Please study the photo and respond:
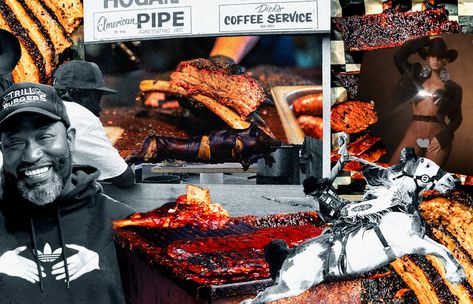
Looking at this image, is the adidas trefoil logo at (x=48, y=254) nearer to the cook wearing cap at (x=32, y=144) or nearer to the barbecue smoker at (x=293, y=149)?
the cook wearing cap at (x=32, y=144)

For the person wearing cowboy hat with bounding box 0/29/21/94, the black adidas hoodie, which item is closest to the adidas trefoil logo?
the black adidas hoodie

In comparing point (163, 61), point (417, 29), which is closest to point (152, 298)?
point (163, 61)

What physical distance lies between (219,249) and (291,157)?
519 millimetres

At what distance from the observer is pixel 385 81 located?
8.45 feet

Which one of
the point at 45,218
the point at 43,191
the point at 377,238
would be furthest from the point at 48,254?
the point at 377,238

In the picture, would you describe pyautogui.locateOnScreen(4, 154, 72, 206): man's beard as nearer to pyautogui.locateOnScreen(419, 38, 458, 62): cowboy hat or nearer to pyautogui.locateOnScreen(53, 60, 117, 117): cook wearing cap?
pyautogui.locateOnScreen(53, 60, 117, 117): cook wearing cap

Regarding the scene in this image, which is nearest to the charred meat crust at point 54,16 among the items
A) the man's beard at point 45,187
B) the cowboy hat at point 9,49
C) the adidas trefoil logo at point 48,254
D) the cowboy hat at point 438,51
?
the cowboy hat at point 9,49

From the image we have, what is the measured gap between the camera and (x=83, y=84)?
2662mm

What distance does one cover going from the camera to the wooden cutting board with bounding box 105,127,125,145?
8.68 ft

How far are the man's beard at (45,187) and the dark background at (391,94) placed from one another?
53.3 inches

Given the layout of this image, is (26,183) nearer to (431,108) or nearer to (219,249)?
(219,249)

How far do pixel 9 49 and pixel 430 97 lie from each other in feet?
6.43

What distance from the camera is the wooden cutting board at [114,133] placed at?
2646 mm

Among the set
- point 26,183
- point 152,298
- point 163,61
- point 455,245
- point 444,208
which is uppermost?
point 163,61
